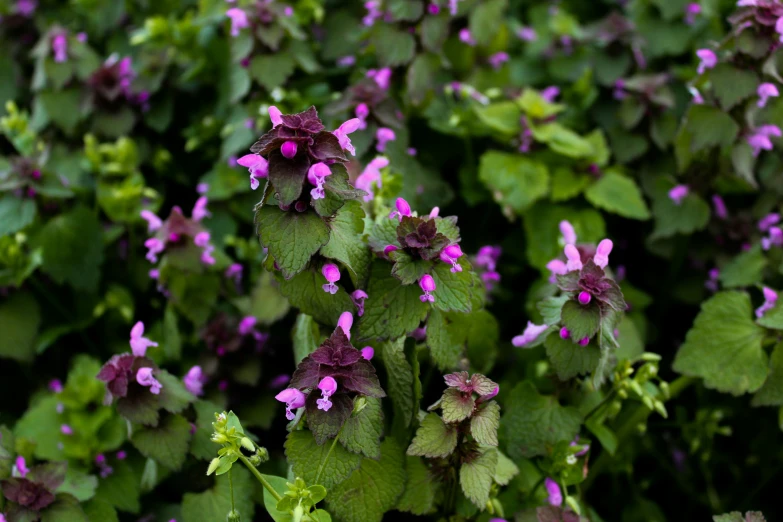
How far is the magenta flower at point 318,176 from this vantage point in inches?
50.0

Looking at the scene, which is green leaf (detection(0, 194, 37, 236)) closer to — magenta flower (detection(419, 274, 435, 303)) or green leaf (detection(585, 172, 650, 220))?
magenta flower (detection(419, 274, 435, 303))

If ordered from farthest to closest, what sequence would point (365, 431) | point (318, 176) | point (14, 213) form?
1. point (14, 213)
2. point (365, 431)
3. point (318, 176)

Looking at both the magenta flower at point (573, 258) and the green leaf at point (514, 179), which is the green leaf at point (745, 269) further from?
the magenta flower at point (573, 258)

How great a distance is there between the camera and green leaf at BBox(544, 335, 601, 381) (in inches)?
61.8

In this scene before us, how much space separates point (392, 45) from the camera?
2.33 meters

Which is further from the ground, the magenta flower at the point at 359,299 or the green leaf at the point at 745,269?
the magenta flower at the point at 359,299

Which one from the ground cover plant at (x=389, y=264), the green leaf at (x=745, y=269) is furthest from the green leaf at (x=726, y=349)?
the green leaf at (x=745, y=269)

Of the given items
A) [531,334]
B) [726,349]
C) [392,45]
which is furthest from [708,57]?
[531,334]

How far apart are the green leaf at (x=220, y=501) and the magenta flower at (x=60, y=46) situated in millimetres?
1817

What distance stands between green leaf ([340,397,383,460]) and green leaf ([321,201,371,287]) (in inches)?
10.4

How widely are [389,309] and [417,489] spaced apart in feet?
1.36

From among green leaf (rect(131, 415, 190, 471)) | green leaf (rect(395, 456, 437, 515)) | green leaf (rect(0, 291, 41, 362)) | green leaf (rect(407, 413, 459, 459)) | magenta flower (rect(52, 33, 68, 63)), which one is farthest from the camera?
magenta flower (rect(52, 33, 68, 63))

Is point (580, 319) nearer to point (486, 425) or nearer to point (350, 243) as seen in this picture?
point (486, 425)

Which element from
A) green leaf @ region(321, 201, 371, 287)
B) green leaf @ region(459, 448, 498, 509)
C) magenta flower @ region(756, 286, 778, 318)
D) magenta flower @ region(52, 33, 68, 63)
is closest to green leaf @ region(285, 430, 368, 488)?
green leaf @ region(459, 448, 498, 509)
